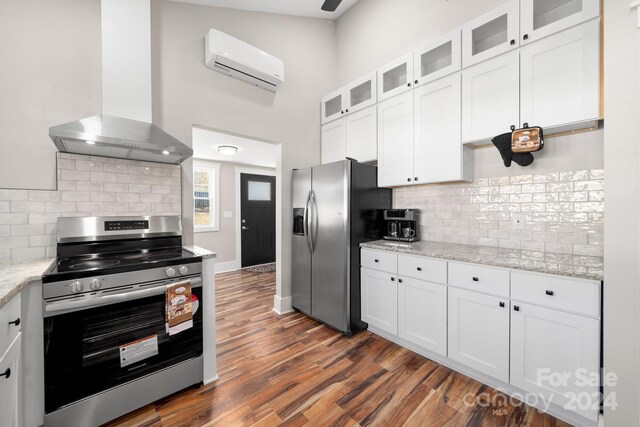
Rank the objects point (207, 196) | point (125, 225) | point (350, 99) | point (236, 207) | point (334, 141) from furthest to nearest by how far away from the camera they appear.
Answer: point (236, 207), point (207, 196), point (334, 141), point (350, 99), point (125, 225)

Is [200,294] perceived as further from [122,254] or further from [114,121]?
[114,121]

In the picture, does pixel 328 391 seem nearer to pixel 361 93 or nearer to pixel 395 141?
pixel 395 141

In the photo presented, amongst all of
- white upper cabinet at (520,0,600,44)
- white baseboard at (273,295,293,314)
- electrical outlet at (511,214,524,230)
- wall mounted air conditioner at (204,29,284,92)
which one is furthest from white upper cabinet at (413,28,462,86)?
white baseboard at (273,295,293,314)

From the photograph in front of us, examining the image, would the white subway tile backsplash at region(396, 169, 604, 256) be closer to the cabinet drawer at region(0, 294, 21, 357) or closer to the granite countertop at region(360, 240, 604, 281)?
the granite countertop at region(360, 240, 604, 281)

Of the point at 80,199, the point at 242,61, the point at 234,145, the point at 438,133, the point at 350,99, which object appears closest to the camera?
the point at 80,199

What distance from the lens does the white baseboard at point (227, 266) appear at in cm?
504

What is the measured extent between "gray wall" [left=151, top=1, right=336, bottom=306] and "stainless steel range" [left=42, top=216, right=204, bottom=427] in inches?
29.1

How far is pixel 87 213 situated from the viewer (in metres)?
1.90

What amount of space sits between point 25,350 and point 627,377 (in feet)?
9.64

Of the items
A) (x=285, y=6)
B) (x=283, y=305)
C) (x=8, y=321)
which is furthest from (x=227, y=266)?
(x=285, y=6)

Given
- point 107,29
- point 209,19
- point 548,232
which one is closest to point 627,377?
point 548,232

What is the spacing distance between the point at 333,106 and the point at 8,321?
3.26 m

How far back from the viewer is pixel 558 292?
1.47 metres

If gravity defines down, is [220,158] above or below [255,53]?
below
